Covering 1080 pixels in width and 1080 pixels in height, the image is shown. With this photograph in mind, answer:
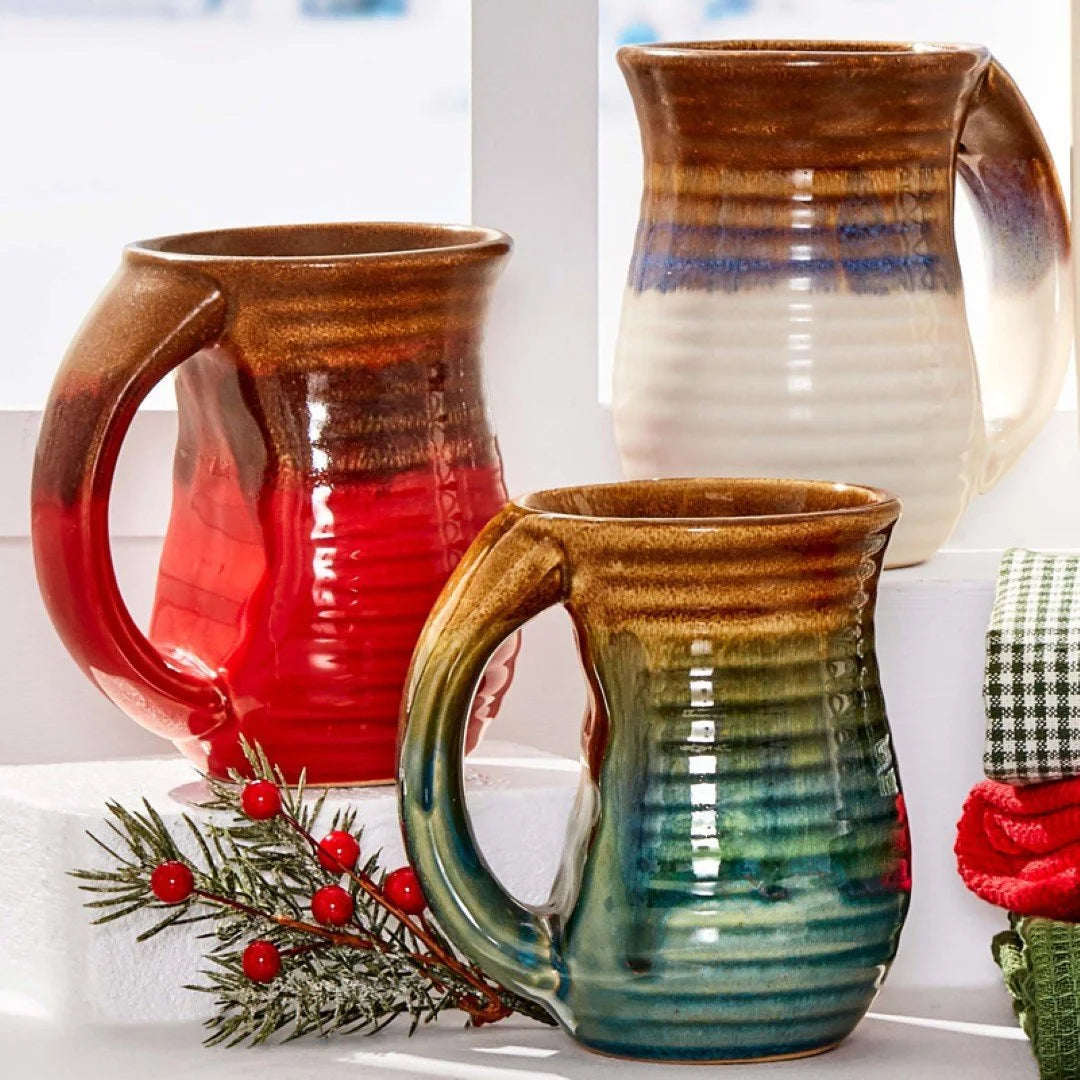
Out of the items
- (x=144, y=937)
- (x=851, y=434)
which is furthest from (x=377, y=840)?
(x=851, y=434)

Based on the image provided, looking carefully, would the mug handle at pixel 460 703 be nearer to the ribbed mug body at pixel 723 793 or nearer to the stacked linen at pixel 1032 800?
the ribbed mug body at pixel 723 793

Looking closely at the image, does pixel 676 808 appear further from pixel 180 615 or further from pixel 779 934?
pixel 180 615

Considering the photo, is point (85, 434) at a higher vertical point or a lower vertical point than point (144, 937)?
higher

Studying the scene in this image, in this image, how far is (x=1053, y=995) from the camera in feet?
1.71

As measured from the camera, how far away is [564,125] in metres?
0.76

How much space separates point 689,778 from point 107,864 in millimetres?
194

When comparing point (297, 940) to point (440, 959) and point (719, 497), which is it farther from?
point (719, 497)

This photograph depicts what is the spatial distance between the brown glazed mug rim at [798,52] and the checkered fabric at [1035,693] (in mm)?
165

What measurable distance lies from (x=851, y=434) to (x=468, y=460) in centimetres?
12

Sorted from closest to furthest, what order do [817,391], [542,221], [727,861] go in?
[727,861] → [817,391] → [542,221]

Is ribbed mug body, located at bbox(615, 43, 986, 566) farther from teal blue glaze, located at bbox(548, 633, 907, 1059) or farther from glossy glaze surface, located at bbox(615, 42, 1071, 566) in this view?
teal blue glaze, located at bbox(548, 633, 907, 1059)

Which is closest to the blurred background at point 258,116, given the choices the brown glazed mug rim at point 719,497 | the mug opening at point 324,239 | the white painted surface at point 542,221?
the white painted surface at point 542,221

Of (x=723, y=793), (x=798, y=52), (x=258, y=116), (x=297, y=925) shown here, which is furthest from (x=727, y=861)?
(x=258, y=116)

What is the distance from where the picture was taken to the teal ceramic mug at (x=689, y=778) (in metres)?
0.51
